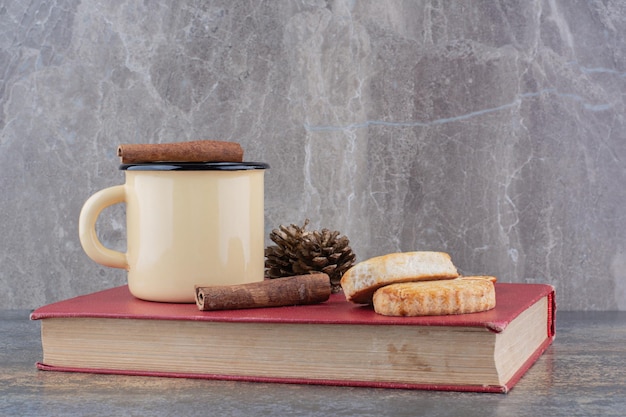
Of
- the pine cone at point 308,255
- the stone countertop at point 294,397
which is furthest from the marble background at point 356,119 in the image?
the stone countertop at point 294,397

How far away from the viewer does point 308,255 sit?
1.12 metres

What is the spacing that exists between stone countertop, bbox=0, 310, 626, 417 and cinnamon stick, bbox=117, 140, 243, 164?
0.25 metres

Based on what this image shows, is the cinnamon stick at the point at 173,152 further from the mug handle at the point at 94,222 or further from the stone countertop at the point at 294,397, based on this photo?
the stone countertop at the point at 294,397

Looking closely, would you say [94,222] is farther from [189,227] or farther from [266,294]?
[266,294]

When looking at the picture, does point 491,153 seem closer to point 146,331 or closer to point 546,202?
point 546,202

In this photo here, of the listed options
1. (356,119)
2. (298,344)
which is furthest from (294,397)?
(356,119)

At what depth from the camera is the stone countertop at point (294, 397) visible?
773 millimetres

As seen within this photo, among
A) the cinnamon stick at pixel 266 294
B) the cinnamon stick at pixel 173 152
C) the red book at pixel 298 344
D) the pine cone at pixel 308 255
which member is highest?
the cinnamon stick at pixel 173 152

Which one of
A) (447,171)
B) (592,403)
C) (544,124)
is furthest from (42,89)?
(592,403)

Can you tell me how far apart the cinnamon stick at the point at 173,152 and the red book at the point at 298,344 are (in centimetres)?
17

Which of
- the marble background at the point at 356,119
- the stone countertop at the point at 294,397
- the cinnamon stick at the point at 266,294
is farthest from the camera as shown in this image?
the marble background at the point at 356,119

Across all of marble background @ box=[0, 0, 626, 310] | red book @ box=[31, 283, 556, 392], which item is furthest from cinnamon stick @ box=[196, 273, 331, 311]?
marble background @ box=[0, 0, 626, 310]

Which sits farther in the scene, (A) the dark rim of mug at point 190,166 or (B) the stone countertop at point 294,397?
(A) the dark rim of mug at point 190,166

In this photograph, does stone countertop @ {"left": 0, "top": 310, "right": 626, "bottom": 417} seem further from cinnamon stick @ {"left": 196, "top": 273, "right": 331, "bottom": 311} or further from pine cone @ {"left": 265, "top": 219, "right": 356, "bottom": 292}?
pine cone @ {"left": 265, "top": 219, "right": 356, "bottom": 292}
